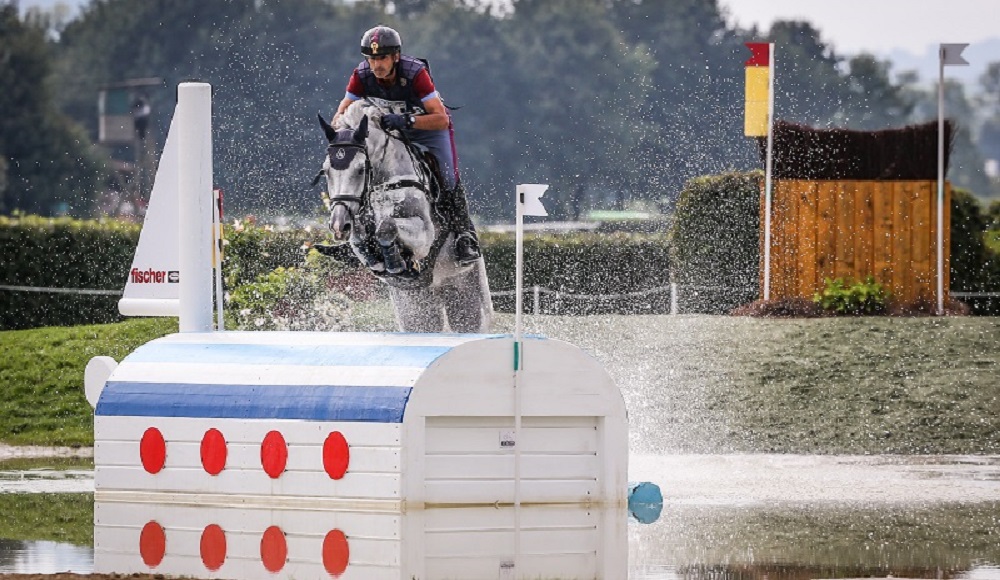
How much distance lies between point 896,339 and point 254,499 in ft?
45.0

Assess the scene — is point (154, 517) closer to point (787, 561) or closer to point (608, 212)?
point (787, 561)

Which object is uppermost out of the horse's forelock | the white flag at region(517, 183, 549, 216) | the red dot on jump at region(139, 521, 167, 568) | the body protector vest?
the body protector vest

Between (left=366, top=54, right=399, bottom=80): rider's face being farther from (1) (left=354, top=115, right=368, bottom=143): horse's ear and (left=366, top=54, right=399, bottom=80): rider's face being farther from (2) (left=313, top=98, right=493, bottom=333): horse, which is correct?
(1) (left=354, top=115, right=368, bottom=143): horse's ear

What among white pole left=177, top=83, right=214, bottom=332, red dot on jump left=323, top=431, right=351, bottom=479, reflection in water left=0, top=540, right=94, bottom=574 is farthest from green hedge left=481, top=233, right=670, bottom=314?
red dot on jump left=323, top=431, right=351, bottom=479

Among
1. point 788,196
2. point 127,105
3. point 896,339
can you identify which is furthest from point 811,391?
point 127,105

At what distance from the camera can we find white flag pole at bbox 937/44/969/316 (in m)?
24.5

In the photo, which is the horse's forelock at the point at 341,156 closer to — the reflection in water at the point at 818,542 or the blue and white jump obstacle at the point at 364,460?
the blue and white jump obstacle at the point at 364,460

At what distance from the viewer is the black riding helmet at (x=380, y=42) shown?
1205 centimetres

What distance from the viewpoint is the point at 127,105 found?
65.9 meters

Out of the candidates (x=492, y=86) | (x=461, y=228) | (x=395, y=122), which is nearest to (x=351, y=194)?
(x=395, y=122)

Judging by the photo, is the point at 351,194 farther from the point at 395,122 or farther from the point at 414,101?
the point at 414,101

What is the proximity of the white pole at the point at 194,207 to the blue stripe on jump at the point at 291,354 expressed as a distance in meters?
0.82

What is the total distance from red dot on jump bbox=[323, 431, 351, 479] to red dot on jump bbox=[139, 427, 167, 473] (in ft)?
3.40

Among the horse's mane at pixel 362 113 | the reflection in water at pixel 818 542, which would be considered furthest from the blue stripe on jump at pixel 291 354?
the horse's mane at pixel 362 113
